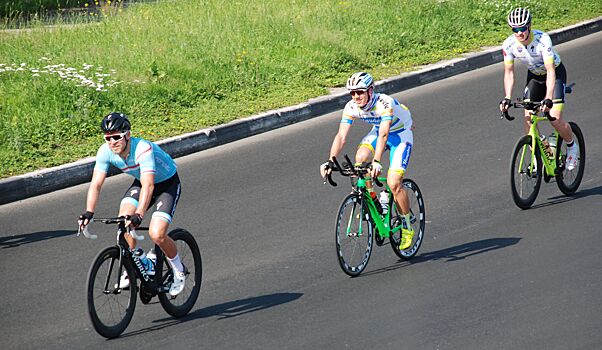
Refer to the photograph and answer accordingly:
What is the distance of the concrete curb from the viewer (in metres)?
12.6

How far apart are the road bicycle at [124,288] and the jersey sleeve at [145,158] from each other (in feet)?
1.54

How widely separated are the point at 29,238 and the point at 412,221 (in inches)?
158

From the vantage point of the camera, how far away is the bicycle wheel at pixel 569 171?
11.5 metres

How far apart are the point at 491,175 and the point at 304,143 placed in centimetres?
300

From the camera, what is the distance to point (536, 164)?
36.9 feet

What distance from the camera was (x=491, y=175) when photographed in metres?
12.2

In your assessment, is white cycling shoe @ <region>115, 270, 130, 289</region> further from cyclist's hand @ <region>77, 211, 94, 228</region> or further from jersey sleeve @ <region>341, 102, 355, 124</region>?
jersey sleeve @ <region>341, 102, 355, 124</region>

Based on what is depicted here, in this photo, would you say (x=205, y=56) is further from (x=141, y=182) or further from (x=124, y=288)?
(x=124, y=288)

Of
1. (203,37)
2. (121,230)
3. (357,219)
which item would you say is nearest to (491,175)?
(357,219)

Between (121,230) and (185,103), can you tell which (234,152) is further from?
(121,230)

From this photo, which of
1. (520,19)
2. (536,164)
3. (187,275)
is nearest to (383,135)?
(187,275)

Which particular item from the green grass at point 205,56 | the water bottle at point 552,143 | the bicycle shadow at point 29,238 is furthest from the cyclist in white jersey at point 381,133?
the green grass at point 205,56

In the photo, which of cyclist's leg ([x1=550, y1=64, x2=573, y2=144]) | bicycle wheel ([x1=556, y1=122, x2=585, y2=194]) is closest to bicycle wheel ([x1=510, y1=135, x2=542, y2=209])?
bicycle wheel ([x1=556, y1=122, x2=585, y2=194])

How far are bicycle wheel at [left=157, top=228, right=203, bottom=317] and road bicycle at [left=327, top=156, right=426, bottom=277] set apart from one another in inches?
49.5
